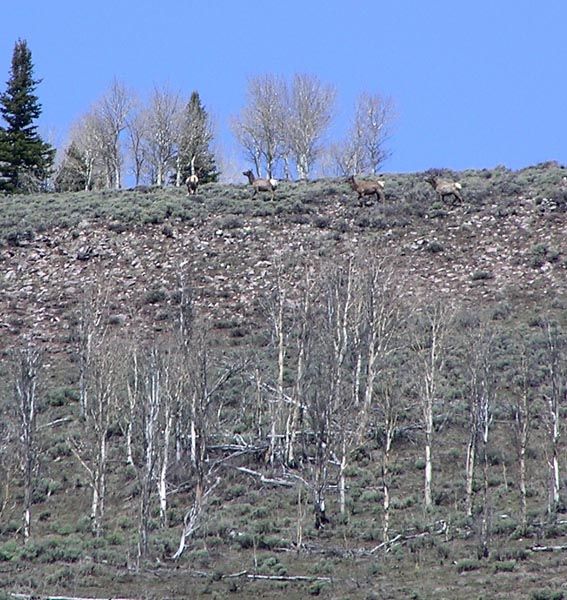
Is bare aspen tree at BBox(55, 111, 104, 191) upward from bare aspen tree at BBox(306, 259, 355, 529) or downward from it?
upward

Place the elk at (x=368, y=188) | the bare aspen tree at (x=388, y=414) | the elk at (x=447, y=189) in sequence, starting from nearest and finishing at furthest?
the bare aspen tree at (x=388, y=414) < the elk at (x=447, y=189) < the elk at (x=368, y=188)

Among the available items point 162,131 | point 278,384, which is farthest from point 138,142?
point 278,384

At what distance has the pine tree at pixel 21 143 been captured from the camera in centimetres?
6400

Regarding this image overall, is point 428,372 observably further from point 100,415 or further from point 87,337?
point 87,337

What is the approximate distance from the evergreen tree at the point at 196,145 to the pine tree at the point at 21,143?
7.33 m

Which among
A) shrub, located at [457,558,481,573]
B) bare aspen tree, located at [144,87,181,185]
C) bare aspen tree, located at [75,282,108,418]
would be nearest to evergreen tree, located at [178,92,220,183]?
bare aspen tree, located at [144,87,181,185]

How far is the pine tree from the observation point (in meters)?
64.0

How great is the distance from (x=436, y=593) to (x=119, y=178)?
53761 mm

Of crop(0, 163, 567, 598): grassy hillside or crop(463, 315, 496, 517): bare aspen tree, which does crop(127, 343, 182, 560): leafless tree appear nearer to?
crop(0, 163, 567, 598): grassy hillside

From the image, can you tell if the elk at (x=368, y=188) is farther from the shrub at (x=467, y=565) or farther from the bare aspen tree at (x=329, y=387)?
the shrub at (x=467, y=565)

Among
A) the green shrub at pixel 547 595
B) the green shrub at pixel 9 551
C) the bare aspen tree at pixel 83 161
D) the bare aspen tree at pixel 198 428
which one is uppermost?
the bare aspen tree at pixel 83 161

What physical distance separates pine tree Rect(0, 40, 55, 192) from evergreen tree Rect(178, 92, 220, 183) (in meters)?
7.33

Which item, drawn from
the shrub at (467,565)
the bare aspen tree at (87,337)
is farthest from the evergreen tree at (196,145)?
the shrub at (467,565)

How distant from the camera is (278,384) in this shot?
31.0 metres
